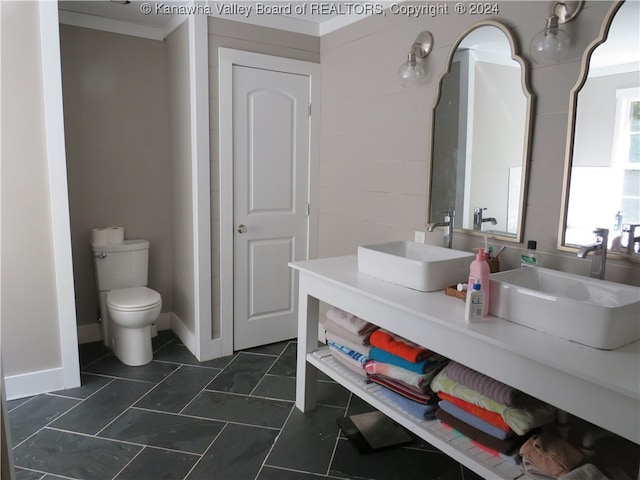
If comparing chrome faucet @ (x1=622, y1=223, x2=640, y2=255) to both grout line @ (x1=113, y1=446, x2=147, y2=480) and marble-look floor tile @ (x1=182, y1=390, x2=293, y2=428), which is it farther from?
grout line @ (x1=113, y1=446, x2=147, y2=480)

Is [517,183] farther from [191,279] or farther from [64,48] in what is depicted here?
[64,48]

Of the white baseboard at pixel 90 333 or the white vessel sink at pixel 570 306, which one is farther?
the white baseboard at pixel 90 333

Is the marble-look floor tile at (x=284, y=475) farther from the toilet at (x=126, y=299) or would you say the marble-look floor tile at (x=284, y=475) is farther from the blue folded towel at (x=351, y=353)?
the toilet at (x=126, y=299)

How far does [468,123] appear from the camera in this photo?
2297 mm

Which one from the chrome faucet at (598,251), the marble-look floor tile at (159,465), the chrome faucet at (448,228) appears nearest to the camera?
the chrome faucet at (598,251)

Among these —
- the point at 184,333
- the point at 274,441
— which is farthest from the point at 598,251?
the point at 184,333

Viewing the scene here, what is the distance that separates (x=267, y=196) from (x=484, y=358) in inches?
81.7

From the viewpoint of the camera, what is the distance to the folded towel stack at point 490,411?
1.59 m

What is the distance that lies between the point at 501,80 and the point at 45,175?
2.36 meters

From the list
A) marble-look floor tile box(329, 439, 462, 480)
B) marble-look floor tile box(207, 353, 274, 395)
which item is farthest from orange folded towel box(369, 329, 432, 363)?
marble-look floor tile box(207, 353, 274, 395)

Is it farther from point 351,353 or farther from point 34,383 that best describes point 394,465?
point 34,383

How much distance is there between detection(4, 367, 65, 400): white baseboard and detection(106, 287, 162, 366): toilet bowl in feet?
1.35

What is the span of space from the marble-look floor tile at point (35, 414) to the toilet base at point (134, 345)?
475 mm

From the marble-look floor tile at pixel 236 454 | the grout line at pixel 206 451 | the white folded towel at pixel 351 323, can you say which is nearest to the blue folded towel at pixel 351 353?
the white folded towel at pixel 351 323
